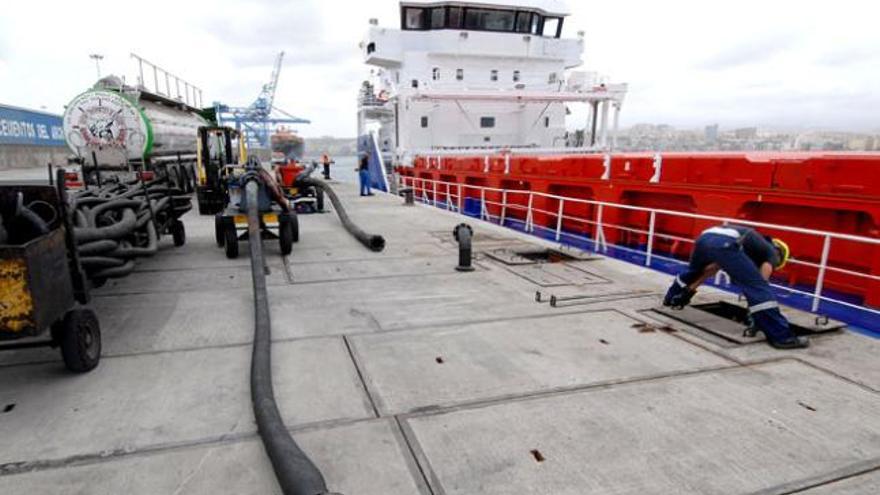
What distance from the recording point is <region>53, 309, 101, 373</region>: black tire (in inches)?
142

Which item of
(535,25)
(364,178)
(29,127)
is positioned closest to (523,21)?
(535,25)

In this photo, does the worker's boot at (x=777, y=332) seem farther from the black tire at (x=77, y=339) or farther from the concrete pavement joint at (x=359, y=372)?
the black tire at (x=77, y=339)

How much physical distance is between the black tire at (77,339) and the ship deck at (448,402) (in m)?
0.11

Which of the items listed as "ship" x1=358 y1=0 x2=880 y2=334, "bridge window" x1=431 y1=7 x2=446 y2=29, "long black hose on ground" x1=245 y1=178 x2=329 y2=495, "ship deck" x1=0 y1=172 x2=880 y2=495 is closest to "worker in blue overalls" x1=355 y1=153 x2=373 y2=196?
"ship" x1=358 y1=0 x2=880 y2=334

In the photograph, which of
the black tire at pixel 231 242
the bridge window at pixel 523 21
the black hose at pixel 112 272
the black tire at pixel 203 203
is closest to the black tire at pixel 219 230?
the black tire at pixel 231 242

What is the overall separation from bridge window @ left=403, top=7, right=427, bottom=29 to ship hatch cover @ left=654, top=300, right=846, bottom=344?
816 inches

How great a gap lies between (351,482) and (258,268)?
3676 mm

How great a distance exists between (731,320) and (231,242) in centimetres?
676

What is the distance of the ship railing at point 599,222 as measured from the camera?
4.96 m

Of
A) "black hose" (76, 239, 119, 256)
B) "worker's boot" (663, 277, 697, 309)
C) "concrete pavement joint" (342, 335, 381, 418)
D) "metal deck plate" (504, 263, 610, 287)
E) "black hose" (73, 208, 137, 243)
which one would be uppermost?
"black hose" (73, 208, 137, 243)

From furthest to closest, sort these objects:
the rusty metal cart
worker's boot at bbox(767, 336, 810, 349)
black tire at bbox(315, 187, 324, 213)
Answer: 1. black tire at bbox(315, 187, 324, 213)
2. worker's boot at bbox(767, 336, 810, 349)
3. the rusty metal cart

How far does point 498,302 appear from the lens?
5.60 metres

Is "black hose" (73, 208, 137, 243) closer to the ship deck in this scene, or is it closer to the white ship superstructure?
the ship deck

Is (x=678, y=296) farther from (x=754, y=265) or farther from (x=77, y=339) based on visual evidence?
(x=77, y=339)
